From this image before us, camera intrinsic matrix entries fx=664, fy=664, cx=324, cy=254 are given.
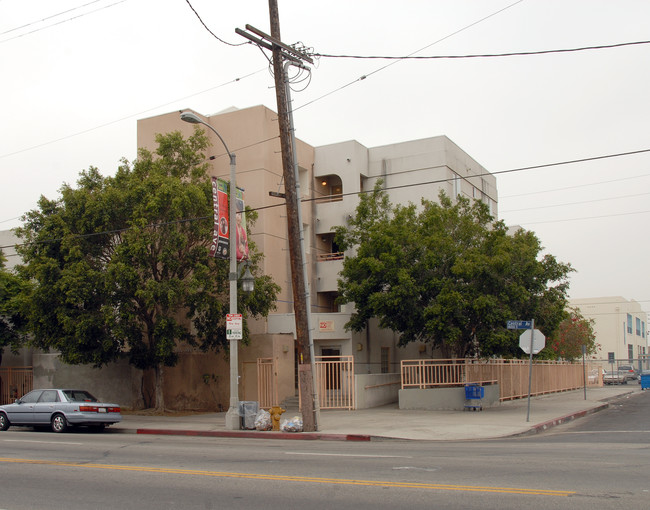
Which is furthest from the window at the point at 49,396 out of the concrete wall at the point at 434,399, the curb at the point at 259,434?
the concrete wall at the point at 434,399

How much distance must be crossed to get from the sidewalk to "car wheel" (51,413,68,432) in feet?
4.89

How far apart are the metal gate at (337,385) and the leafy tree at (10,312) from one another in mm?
12484

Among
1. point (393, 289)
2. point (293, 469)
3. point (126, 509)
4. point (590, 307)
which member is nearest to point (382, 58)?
point (393, 289)

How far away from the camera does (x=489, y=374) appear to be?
27.0 m

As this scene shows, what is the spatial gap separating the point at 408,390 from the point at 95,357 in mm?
11128

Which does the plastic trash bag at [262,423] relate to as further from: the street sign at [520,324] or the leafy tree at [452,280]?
the street sign at [520,324]

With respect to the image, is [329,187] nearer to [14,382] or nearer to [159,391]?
[159,391]

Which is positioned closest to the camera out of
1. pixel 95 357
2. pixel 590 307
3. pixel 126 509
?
pixel 126 509

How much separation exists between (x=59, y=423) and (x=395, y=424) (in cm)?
991

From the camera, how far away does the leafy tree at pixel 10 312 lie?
88.3 feet

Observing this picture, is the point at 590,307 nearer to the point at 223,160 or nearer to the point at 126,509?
the point at 223,160

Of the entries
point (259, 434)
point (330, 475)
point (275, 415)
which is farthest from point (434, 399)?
point (330, 475)

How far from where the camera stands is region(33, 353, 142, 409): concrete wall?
27672 mm

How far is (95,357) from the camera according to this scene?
74.9 ft
